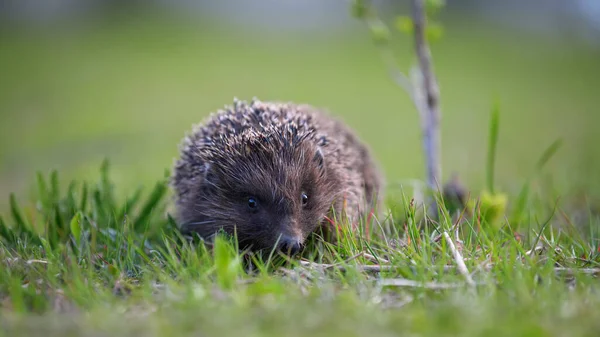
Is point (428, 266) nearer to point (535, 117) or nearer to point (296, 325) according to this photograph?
point (296, 325)

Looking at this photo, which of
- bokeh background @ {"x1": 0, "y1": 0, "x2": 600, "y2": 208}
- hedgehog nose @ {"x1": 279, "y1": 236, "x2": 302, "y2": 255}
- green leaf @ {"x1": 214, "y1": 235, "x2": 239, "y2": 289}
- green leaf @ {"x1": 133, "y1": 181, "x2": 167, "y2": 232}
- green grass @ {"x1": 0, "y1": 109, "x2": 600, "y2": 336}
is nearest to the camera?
green grass @ {"x1": 0, "y1": 109, "x2": 600, "y2": 336}

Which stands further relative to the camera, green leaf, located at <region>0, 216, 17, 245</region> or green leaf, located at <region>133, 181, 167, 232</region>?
green leaf, located at <region>133, 181, 167, 232</region>

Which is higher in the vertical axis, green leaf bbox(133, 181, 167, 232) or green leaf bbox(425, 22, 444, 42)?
green leaf bbox(425, 22, 444, 42)

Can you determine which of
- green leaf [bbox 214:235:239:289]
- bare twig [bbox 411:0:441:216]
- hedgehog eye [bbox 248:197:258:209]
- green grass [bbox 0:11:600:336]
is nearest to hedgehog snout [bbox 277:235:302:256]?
green grass [bbox 0:11:600:336]

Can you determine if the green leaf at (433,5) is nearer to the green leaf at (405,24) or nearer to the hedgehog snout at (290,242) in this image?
the green leaf at (405,24)

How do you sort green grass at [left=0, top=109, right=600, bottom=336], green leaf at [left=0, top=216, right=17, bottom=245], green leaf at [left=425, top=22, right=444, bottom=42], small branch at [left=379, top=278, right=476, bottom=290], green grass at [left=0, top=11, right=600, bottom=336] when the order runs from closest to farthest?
green grass at [left=0, top=109, right=600, bottom=336], green grass at [left=0, top=11, right=600, bottom=336], small branch at [left=379, top=278, right=476, bottom=290], green leaf at [left=0, top=216, right=17, bottom=245], green leaf at [left=425, top=22, right=444, bottom=42]

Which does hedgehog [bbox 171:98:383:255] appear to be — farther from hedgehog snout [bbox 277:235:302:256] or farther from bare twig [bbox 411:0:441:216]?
bare twig [bbox 411:0:441:216]
